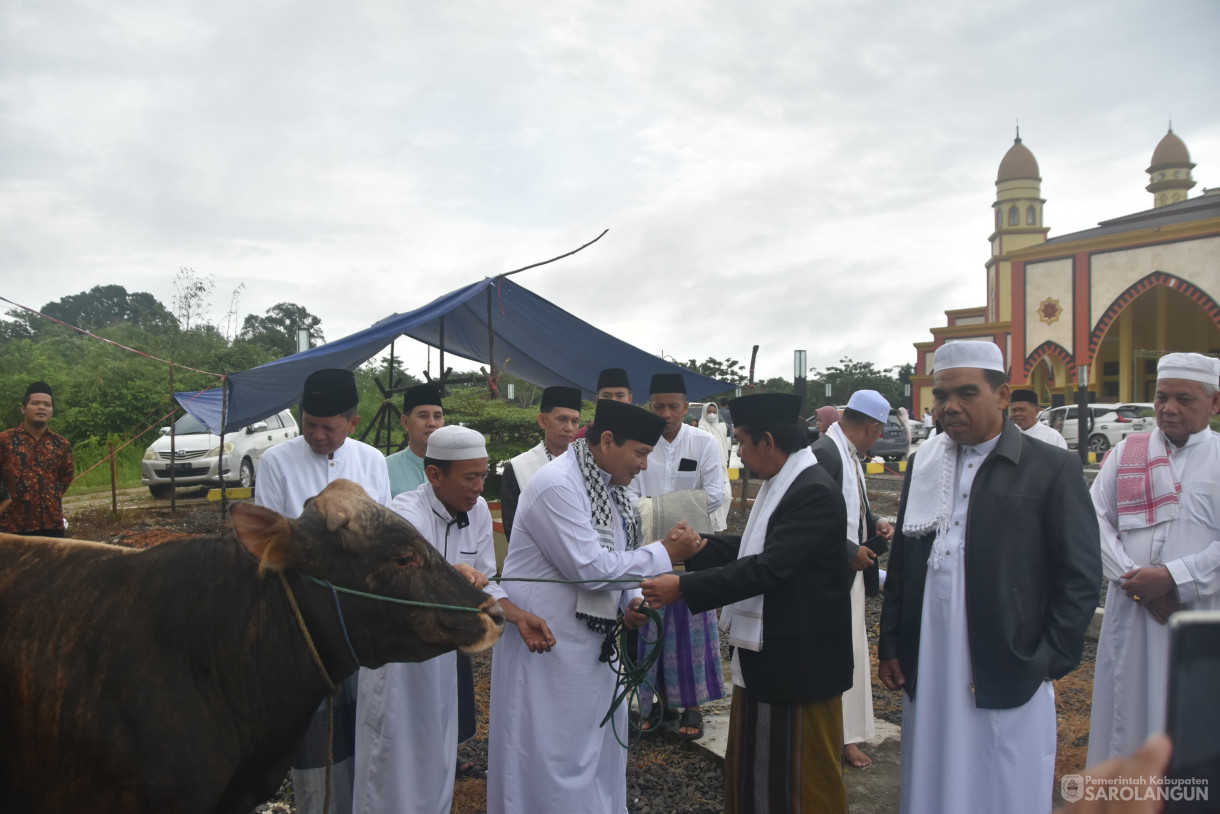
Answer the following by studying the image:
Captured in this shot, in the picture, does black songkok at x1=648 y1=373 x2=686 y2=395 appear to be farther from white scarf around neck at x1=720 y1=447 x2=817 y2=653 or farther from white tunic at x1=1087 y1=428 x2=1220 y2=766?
white tunic at x1=1087 y1=428 x2=1220 y2=766

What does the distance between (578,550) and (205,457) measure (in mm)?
14575

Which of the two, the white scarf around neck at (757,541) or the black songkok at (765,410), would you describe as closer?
the white scarf around neck at (757,541)

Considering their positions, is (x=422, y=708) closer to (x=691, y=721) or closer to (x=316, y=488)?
(x=316, y=488)

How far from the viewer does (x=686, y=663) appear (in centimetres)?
504

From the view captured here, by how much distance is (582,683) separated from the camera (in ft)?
10.9

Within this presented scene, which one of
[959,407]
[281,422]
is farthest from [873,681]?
[281,422]

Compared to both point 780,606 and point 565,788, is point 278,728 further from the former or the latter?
point 780,606

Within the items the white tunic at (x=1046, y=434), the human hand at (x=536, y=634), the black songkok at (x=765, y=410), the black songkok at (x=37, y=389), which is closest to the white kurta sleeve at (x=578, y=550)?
the human hand at (x=536, y=634)

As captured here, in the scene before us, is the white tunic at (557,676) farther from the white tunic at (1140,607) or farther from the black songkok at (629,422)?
the white tunic at (1140,607)

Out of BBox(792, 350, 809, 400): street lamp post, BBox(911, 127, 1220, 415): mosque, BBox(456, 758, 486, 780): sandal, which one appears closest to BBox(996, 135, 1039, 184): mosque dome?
BBox(911, 127, 1220, 415): mosque

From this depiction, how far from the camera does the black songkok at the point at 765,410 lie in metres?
3.33

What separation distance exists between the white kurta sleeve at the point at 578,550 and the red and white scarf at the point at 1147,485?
2517 mm

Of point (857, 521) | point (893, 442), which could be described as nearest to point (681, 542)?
point (857, 521)

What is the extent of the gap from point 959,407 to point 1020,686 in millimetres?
1066
